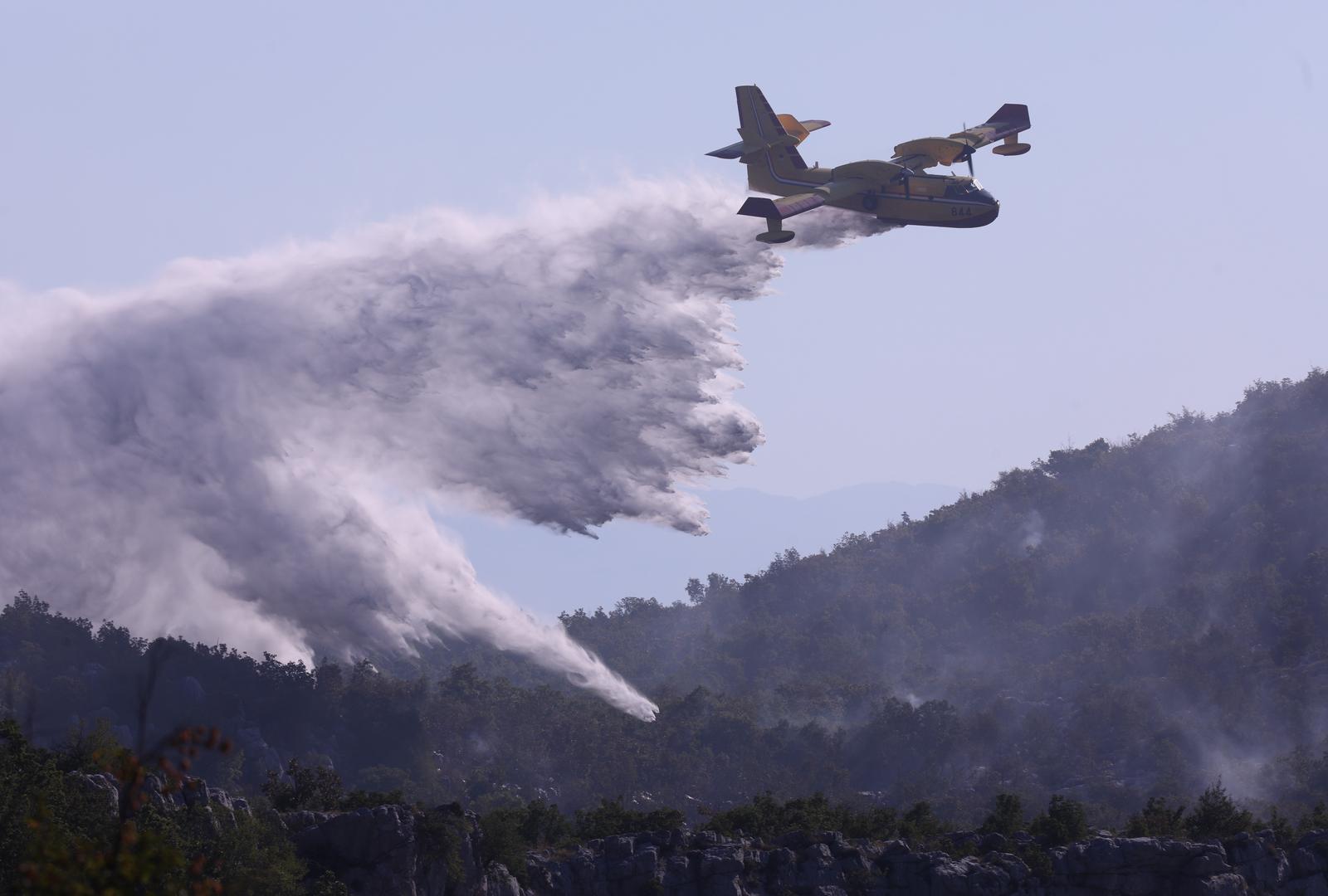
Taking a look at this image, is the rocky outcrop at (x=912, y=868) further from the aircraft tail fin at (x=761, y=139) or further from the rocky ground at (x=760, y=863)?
the aircraft tail fin at (x=761, y=139)

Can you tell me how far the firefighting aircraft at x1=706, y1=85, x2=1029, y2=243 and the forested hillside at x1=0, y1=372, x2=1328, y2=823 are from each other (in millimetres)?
43321

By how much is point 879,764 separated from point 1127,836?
52899mm

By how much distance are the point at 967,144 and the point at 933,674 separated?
7934 centimetres

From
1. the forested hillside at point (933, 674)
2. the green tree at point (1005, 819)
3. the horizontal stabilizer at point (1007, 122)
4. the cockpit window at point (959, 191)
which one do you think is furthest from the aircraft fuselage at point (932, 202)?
the forested hillside at point (933, 674)

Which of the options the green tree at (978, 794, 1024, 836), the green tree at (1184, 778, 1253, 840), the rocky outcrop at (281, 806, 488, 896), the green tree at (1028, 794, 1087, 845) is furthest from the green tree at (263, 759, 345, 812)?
the green tree at (1184, 778, 1253, 840)

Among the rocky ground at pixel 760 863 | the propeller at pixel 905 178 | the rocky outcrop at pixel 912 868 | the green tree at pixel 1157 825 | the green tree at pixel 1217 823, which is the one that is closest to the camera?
the rocky ground at pixel 760 863

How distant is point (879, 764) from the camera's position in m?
116

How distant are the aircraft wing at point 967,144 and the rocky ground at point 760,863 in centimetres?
2624

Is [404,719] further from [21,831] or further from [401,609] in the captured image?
[21,831]

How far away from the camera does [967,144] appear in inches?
2854

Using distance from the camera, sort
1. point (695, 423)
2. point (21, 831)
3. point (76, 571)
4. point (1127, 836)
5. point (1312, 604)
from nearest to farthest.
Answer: point (21, 831) → point (1127, 836) → point (695, 423) → point (76, 571) → point (1312, 604)

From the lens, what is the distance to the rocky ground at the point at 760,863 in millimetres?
→ 50969

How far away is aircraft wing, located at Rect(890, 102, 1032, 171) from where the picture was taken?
6869 cm

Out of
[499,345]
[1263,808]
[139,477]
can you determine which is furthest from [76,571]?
[1263,808]
